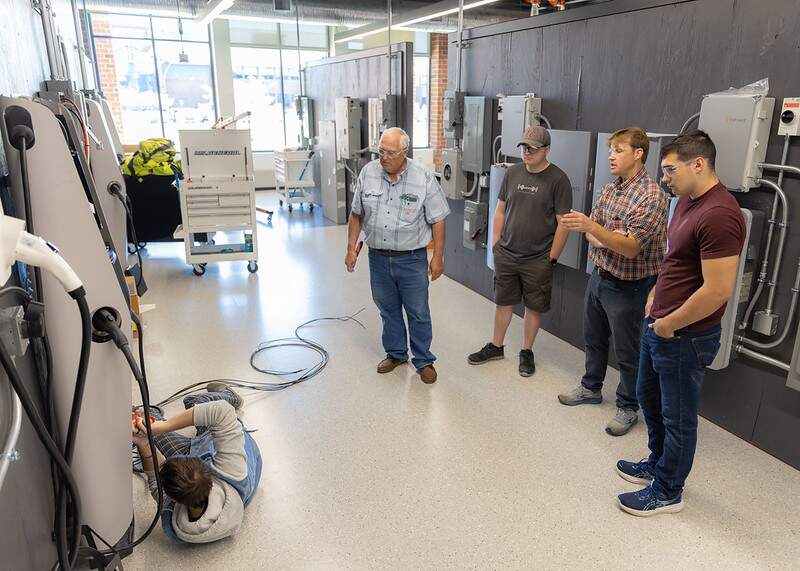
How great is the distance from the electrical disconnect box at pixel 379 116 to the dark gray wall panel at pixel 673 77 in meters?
2.13

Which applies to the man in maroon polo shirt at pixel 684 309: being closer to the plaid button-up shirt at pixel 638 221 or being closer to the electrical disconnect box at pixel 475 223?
the plaid button-up shirt at pixel 638 221

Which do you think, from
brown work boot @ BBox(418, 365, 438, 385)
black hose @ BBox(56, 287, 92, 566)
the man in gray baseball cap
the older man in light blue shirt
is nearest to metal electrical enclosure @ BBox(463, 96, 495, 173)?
the man in gray baseball cap

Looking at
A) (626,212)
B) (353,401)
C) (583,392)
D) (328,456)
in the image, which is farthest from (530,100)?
(328,456)

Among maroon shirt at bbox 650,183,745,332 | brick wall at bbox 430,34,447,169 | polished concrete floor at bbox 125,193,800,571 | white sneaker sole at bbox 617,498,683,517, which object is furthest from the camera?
brick wall at bbox 430,34,447,169

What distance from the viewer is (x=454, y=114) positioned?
5043 millimetres

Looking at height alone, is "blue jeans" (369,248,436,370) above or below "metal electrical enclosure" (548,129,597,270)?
below

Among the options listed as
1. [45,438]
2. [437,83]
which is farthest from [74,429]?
[437,83]

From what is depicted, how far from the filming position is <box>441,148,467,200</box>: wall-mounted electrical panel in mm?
5102

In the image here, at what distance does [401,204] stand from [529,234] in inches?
32.4

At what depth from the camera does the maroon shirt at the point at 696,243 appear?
78.2 inches

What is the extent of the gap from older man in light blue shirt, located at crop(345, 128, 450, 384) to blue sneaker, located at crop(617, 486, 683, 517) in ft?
4.72

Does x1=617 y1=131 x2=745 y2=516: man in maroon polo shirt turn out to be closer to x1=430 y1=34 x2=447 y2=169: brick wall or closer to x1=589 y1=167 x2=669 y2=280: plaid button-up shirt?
x1=589 y1=167 x2=669 y2=280: plaid button-up shirt

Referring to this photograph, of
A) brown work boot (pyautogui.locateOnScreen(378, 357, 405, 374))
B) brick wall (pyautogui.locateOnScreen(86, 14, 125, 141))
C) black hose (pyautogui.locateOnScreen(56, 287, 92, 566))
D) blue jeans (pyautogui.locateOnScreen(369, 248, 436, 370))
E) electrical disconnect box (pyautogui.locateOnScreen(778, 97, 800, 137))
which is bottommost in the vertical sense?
brown work boot (pyautogui.locateOnScreen(378, 357, 405, 374))

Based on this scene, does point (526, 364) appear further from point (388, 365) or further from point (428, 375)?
point (388, 365)
